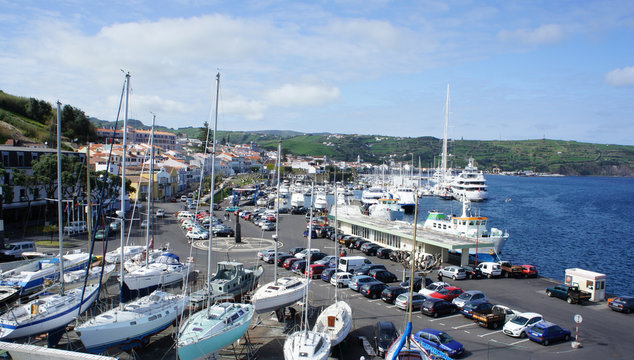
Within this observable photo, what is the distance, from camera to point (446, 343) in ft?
49.3

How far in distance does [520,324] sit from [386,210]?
1581 inches

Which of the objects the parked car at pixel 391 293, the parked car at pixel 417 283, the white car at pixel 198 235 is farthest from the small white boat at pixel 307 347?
the white car at pixel 198 235

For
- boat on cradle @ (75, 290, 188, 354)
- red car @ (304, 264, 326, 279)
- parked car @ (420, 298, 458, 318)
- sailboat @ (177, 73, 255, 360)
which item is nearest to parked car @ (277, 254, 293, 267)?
red car @ (304, 264, 326, 279)

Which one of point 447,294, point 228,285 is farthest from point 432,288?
point 228,285

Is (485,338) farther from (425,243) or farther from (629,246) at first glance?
(629,246)

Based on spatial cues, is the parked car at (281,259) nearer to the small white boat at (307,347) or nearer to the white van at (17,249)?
the small white boat at (307,347)

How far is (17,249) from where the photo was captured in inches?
1088

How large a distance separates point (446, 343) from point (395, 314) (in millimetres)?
4364

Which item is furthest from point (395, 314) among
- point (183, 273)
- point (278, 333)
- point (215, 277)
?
point (183, 273)

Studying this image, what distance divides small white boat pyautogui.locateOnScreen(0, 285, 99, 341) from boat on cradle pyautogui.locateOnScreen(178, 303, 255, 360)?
5147mm

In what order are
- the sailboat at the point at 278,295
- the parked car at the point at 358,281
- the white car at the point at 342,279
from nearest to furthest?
the sailboat at the point at 278,295 → the parked car at the point at 358,281 → the white car at the point at 342,279

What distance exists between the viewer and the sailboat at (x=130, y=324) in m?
14.0

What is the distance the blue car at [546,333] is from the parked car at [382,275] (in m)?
9.40

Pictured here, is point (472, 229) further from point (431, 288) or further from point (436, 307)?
point (436, 307)
